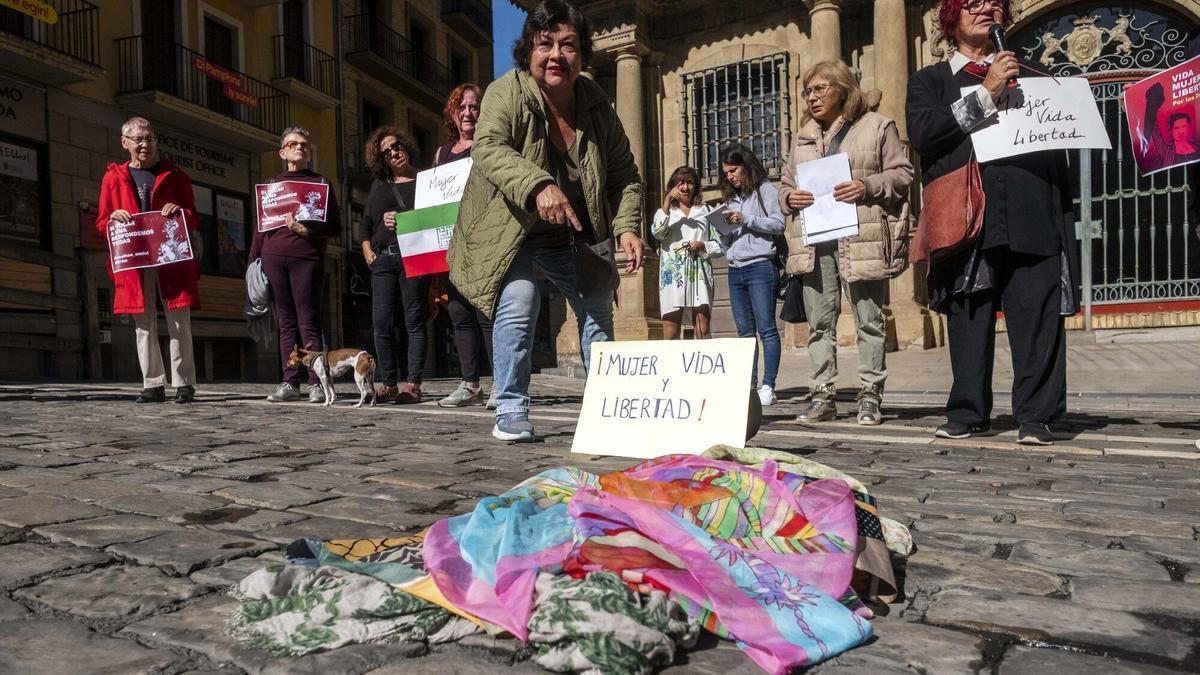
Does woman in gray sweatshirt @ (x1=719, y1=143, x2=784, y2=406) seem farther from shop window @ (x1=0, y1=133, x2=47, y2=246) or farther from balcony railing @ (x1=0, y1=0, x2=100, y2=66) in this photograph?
shop window @ (x1=0, y1=133, x2=47, y2=246)

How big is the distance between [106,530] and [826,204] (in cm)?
379

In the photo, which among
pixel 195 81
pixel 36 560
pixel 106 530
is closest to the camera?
pixel 36 560

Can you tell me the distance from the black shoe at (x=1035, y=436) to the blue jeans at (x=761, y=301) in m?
2.27

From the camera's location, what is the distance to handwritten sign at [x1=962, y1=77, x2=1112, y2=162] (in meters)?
3.91

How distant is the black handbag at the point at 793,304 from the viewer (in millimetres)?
5889

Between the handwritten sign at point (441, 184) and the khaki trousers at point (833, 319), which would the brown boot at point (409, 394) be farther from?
the khaki trousers at point (833, 319)

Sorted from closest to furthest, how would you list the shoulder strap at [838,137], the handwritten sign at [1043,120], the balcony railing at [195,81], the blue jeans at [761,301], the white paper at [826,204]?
the handwritten sign at [1043,120] < the white paper at [826,204] < the shoulder strap at [838,137] < the blue jeans at [761,301] < the balcony railing at [195,81]

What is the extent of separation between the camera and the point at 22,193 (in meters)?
13.9

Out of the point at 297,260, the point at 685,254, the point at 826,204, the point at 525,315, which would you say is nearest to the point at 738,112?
the point at 685,254

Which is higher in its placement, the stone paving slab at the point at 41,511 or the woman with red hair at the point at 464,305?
the woman with red hair at the point at 464,305

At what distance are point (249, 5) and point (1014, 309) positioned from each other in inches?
757

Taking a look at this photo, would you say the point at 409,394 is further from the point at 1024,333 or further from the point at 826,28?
the point at 826,28

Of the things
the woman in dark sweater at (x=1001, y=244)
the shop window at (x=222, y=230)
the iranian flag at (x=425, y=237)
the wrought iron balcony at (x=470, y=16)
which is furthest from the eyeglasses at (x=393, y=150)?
the wrought iron balcony at (x=470, y=16)

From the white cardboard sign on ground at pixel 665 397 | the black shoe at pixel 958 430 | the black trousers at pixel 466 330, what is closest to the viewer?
the white cardboard sign on ground at pixel 665 397
